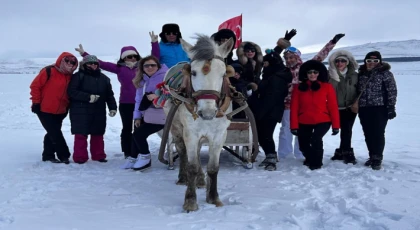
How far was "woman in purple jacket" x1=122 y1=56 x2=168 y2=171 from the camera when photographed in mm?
5485

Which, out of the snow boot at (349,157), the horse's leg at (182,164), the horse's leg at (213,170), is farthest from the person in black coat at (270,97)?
the horse's leg at (213,170)

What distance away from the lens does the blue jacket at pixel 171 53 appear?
242 inches

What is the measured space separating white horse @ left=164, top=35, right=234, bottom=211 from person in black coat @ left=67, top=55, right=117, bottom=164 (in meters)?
2.62

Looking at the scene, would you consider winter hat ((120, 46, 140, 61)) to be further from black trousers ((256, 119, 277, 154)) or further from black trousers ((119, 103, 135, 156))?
black trousers ((256, 119, 277, 154))

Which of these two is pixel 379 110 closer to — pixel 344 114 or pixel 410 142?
pixel 344 114

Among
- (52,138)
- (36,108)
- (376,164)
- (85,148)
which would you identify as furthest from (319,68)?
(36,108)

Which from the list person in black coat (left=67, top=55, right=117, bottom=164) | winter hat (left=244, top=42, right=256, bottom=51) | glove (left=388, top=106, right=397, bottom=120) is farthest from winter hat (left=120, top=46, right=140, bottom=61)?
glove (left=388, top=106, right=397, bottom=120)

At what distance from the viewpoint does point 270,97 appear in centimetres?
571

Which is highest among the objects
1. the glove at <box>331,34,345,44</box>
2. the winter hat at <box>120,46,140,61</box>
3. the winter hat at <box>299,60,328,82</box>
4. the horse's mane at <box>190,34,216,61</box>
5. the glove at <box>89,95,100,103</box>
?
the glove at <box>331,34,345,44</box>

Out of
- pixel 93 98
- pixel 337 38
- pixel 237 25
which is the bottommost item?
pixel 93 98

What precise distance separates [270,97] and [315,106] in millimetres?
736

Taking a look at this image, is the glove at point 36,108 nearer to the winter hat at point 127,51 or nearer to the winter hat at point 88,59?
the winter hat at point 88,59

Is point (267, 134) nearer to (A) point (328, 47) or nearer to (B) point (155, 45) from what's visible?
(A) point (328, 47)

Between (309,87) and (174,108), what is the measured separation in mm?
2587
